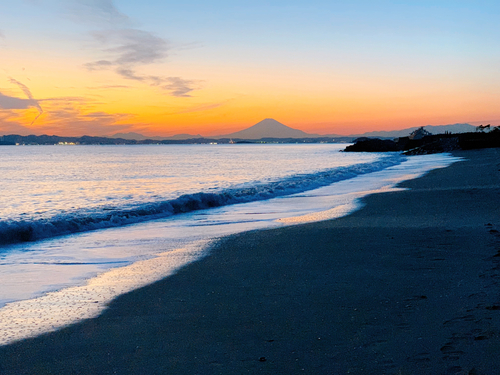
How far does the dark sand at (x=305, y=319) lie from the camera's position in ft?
10.4

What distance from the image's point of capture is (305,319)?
3996 mm

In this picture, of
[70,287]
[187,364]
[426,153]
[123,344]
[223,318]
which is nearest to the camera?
[187,364]

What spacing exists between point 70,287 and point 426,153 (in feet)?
229

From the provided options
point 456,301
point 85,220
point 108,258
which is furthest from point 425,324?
point 85,220

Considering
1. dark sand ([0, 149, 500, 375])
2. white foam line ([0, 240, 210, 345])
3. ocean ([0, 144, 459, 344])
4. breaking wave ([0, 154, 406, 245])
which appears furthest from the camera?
breaking wave ([0, 154, 406, 245])

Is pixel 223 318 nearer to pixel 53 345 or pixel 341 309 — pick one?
pixel 341 309

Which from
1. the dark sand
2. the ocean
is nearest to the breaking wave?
the ocean

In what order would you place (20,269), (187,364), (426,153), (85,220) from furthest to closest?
(426,153) < (85,220) < (20,269) < (187,364)

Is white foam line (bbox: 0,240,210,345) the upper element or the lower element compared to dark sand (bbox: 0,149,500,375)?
lower

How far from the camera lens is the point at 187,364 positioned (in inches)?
126

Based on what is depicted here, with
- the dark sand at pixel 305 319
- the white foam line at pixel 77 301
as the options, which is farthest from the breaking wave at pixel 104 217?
the dark sand at pixel 305 319

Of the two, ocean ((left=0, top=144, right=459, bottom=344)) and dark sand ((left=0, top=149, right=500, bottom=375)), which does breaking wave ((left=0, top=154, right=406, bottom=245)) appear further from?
dark sand ((left=0, top=149, right=500, bottom=375))

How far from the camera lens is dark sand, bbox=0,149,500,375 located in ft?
10.4

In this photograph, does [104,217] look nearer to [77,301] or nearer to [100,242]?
[100,242]
